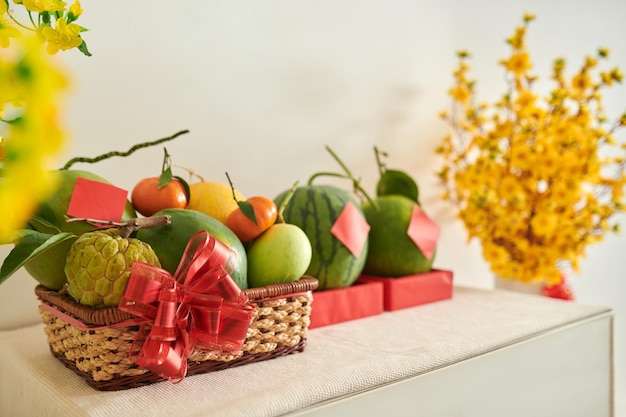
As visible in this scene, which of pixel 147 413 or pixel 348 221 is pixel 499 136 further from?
pixel 147 413

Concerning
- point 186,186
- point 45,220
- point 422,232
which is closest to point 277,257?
point 186,186

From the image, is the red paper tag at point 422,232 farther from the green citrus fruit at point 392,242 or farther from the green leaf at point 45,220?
the green leaf at point 45,220

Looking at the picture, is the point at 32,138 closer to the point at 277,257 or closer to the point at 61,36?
the point at 61,36

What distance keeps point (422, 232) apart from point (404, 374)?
41 centimetres

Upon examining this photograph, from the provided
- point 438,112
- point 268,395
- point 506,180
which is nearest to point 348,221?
point 268,395

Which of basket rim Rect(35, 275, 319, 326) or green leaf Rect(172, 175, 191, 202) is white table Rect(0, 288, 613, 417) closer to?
basket rim Rect(35, 275, 319, 326)

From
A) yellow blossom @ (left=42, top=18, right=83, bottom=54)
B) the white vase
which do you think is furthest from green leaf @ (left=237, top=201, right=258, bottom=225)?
the white vase

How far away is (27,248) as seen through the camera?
63cm

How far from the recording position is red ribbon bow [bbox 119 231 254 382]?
60cm

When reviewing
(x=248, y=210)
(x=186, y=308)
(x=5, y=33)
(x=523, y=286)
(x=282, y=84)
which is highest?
(x=282, y=84)

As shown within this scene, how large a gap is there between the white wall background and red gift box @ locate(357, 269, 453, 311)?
0.33 meters

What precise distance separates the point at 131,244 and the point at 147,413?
0.18m

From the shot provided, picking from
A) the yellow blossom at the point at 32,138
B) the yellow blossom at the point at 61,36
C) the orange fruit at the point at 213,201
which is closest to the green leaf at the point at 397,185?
the orange fruit at the point at 213,201

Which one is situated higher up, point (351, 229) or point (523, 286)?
point (351, 229)
